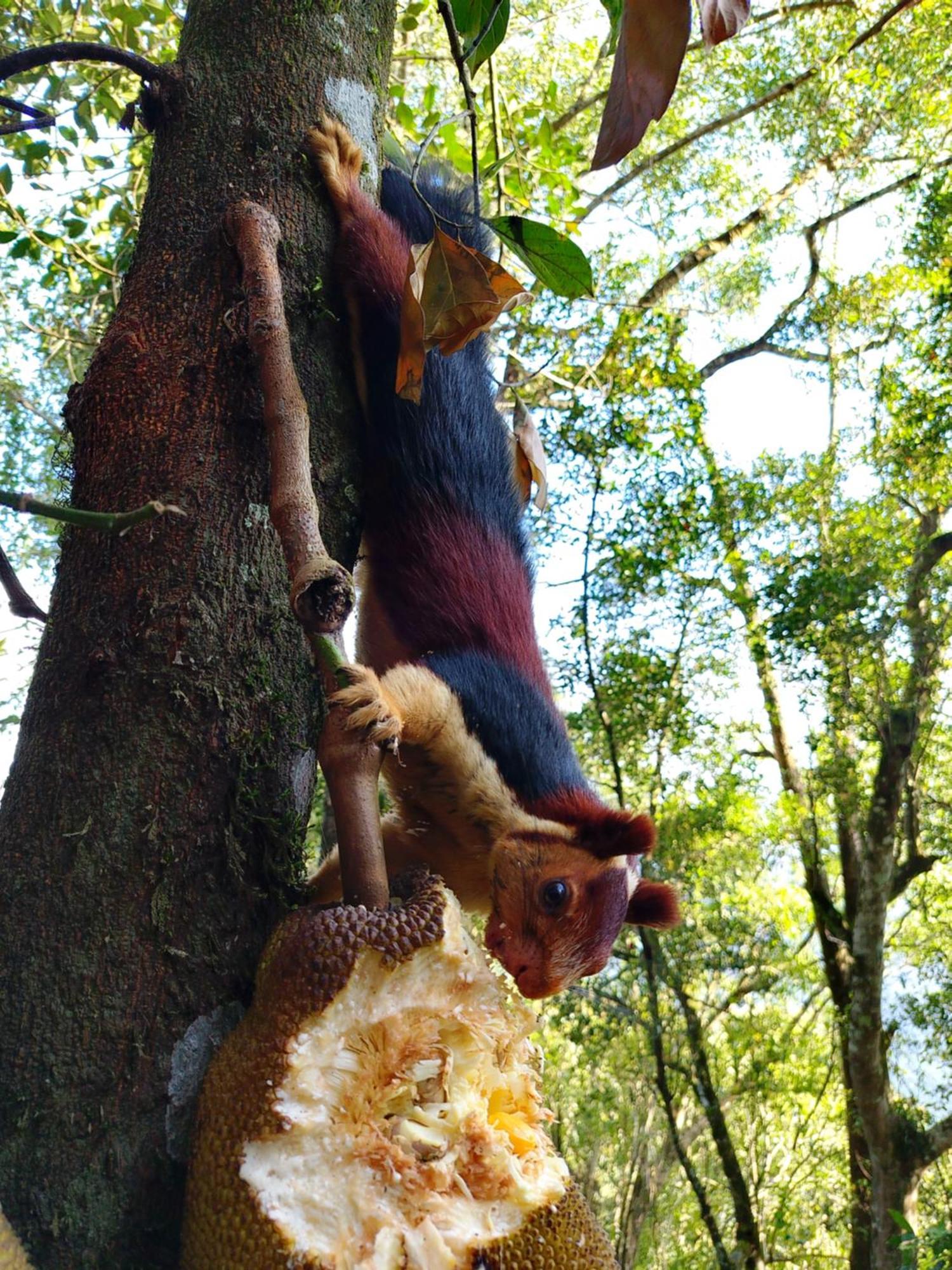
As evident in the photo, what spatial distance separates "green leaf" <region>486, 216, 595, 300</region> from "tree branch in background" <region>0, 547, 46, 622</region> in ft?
1.97

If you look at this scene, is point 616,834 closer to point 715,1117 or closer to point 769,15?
point 715,1117

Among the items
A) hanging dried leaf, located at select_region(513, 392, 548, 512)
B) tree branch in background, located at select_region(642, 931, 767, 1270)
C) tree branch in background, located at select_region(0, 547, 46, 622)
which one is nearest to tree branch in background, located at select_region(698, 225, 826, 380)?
tree branch in background, located at select_region(642, 931, 767, 1270)

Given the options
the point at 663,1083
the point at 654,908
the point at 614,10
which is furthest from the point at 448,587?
the point at 663,1083

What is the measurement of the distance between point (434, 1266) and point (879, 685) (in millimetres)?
4072

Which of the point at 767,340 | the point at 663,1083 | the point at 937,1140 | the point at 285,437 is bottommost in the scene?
the point at 937,1140

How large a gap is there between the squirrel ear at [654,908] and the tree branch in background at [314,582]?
0.94 m

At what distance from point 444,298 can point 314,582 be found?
0.43 meters

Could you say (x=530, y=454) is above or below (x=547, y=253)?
above

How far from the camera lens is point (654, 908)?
1.78 meters

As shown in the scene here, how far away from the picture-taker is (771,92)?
289 inches

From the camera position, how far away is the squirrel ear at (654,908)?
1.77m

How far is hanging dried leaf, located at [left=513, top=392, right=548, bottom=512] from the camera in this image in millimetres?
1836

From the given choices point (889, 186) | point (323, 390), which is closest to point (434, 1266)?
point (323, 390)

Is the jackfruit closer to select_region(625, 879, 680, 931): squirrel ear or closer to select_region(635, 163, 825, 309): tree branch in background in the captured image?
select_region(625, 879, 680, 931): squirrel ear
